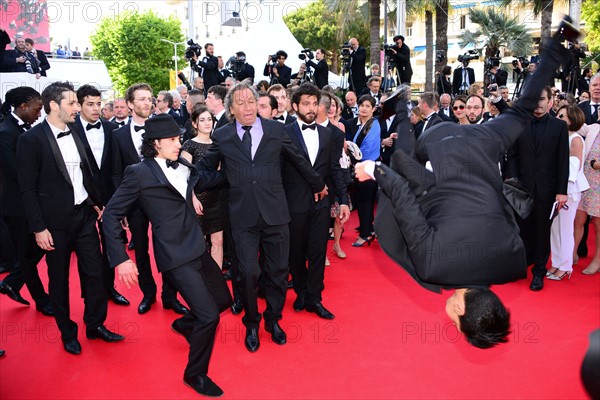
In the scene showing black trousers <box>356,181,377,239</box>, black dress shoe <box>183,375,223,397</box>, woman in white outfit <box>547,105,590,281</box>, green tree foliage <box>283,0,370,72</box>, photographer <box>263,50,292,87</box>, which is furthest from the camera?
green tree foliage <box>283,0,370,72</box>

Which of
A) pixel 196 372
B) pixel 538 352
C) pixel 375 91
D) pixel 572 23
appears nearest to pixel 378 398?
pixel 196 372

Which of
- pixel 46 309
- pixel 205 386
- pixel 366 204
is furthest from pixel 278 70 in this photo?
pixel 205 386

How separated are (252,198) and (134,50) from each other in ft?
128

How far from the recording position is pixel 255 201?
4059 mm

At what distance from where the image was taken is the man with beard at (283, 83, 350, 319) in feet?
15.1

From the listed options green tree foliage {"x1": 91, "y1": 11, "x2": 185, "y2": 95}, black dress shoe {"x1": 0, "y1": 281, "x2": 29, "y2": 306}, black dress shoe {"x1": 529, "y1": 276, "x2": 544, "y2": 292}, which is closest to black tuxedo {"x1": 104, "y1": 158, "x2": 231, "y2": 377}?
black dress shoe {"x1": 0, "y1": 281, "x2": 29, "y2": 306}

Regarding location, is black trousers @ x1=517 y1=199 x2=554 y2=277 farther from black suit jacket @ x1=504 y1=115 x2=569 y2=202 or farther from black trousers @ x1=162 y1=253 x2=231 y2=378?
black trousers @ x1=162 y1=253 x2=231 y2=378

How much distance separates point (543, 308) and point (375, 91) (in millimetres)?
5085

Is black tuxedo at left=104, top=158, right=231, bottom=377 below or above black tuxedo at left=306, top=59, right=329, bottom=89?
below

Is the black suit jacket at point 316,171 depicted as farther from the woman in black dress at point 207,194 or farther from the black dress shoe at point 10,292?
the black dress shoe at point 10,292

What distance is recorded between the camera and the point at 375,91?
9.02 metres

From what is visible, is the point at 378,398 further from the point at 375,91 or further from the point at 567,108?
the point at 375,91

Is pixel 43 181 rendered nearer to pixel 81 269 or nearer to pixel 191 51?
pixel 81 269

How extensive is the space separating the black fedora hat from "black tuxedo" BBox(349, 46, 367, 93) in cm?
899
